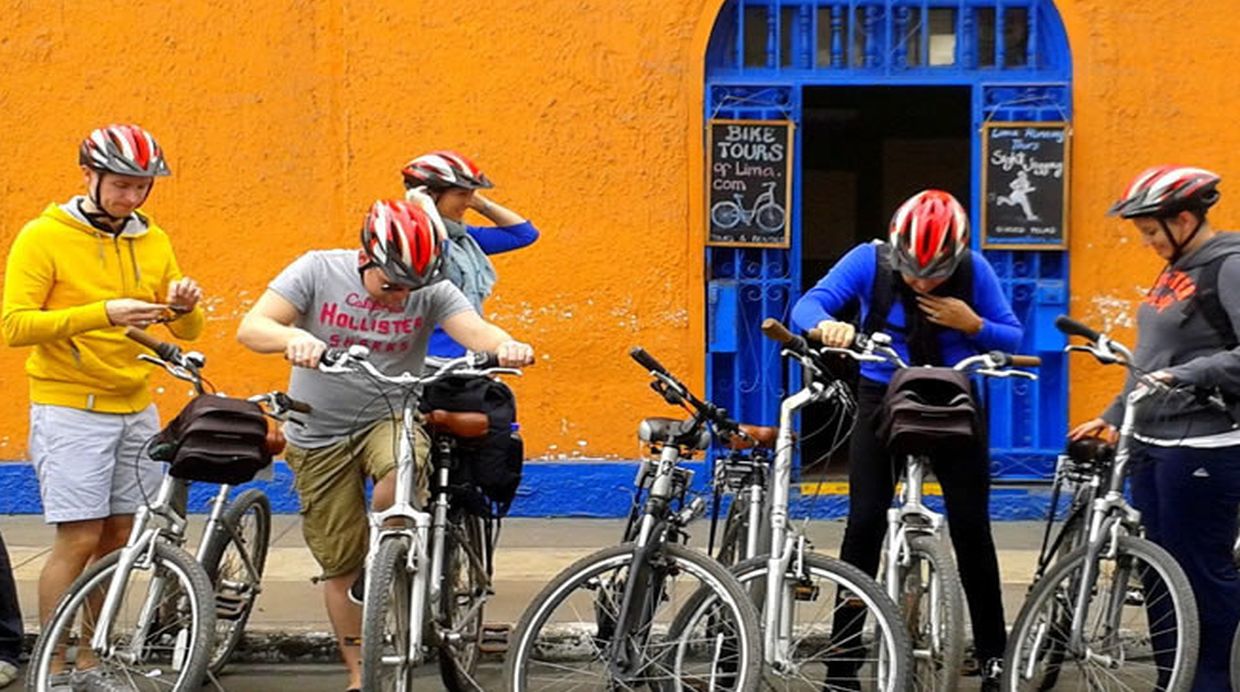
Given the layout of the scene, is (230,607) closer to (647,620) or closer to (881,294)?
(647,620)

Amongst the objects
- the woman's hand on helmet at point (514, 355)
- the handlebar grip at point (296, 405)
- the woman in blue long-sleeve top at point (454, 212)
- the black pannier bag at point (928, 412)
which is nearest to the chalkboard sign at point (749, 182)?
the woman in blue long-sleeve top at point (454, 212)

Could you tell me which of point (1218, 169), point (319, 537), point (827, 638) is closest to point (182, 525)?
point (319, 537)

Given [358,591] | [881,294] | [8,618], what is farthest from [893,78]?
[8,618]

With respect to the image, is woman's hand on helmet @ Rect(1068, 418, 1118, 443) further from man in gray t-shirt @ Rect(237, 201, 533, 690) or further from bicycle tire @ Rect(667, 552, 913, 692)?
man in gray t-shirt @ Rect(237, 201, 533, 690)

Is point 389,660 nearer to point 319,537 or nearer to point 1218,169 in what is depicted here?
point 319,537

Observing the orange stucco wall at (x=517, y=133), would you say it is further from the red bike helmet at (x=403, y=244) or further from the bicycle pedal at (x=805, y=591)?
the bicycle pedal at (x=805, y=591)

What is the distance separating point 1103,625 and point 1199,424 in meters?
0.70

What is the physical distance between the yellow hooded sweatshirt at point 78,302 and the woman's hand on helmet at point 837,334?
225cm

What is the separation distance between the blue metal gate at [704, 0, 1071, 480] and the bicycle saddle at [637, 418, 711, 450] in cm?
347

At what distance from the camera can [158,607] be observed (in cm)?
482

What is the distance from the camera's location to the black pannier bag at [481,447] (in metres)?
5.43

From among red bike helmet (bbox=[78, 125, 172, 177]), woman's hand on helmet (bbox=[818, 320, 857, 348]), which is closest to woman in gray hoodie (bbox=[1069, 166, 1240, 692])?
woman's hand on helmet (bbox=[818, 320, 857, 348])

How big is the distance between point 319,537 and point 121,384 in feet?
2.96

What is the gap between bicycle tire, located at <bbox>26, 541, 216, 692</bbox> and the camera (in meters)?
4.72
